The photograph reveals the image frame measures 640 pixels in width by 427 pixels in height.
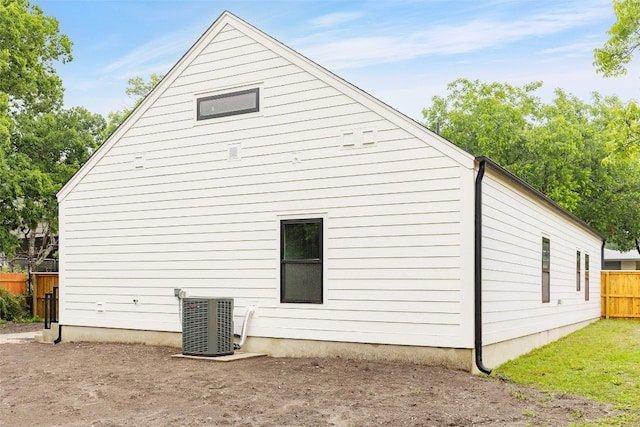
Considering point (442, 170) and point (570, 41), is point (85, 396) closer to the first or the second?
point (442, 170)

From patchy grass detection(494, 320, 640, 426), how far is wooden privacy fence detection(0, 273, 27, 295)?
17097 millimetres

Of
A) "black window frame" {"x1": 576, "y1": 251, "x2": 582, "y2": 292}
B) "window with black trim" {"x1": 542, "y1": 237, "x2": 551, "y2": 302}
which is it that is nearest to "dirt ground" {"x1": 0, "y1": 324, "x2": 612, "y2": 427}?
"window with black trim" {"x1": 542, "y1": 237, "x2": 551, "y2": 302}

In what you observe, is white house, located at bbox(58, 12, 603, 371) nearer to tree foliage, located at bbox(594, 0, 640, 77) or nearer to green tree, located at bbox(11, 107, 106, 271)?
tree foliage, located at bbox(594, 0, 640, 77)

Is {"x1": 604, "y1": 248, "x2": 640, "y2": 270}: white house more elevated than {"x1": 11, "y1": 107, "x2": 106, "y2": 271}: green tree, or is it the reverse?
{"x1": 11, "y1": 107, "x2": 106, "y2": 271}: green tree

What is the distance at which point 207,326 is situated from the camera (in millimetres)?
10273

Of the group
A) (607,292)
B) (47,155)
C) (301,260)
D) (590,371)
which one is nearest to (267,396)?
(301,260)

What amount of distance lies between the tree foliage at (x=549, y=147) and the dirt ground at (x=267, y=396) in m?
21.4

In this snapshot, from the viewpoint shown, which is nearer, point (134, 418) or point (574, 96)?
point (134, 418)

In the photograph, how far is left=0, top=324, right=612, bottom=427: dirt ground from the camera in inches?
259

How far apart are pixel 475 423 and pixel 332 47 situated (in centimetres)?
1283

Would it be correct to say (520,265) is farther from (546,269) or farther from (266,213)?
(266,213)

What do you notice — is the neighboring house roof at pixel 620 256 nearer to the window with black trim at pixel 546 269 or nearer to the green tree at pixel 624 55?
the window with black trim at pixel 546 269

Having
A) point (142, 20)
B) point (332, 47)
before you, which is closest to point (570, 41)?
point (332, 47)

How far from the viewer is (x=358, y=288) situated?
9844 millimetres
